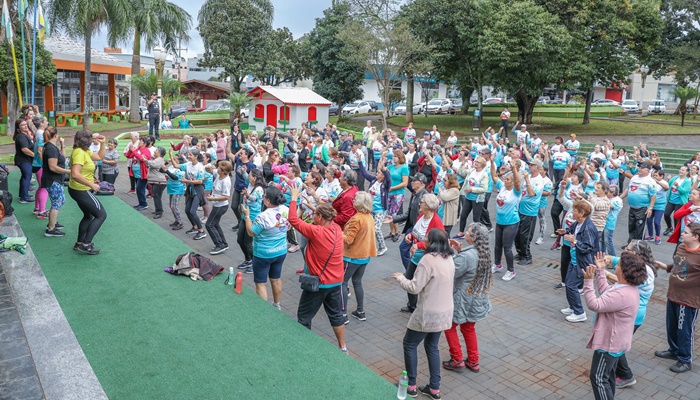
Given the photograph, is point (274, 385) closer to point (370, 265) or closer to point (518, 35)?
point (370, 265)

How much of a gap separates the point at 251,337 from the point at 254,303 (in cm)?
95

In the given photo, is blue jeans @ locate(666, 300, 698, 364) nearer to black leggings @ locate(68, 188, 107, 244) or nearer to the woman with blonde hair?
the woman with blonde hair

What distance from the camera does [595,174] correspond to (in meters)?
11.4

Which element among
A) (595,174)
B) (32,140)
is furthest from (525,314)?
(32,140)

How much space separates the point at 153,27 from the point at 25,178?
25529 millimetres

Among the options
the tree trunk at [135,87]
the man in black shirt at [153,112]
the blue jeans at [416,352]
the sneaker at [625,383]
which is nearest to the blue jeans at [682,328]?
the sneaker at [625,383]

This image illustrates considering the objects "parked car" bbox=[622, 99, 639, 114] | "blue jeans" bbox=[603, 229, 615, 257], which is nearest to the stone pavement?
"blue jeans" bbox=[603, 229, 615, 257]

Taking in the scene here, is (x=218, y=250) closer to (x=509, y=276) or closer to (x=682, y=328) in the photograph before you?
(x=509, y=276)

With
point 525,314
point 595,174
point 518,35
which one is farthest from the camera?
point 518,35

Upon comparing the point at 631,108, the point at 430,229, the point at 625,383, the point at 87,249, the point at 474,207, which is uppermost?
the point at 631,108

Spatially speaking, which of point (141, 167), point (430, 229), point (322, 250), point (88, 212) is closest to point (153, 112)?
point (141, 167)

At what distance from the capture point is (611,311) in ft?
15.6

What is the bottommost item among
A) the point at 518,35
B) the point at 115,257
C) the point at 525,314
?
the point at 525,314

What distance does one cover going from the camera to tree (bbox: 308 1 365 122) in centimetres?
3872
